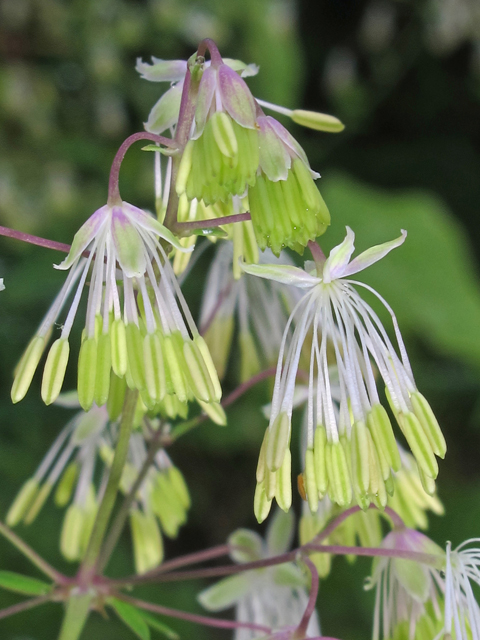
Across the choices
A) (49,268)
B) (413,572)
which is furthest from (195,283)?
(413,572)

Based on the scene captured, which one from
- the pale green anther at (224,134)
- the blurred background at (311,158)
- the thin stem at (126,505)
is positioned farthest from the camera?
the blurred background at (311,158)

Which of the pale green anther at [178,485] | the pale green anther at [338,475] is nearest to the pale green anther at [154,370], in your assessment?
the pale green anther at [338,475]

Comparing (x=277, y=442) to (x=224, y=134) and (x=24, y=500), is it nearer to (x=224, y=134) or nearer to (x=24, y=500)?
(x=224, y=134)

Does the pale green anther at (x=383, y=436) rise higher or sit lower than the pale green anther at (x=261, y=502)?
higher

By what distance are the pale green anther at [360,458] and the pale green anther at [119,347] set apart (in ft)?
0.95

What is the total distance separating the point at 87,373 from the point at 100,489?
0.54 metres

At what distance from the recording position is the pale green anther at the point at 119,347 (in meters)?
0.82

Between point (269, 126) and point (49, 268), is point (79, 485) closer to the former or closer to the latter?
point (269, 126)

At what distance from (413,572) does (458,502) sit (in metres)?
1.14

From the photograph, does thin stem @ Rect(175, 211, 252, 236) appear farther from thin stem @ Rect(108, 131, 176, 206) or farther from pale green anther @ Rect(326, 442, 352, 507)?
pale green anther @ Rect(326, 442, 352, 507)

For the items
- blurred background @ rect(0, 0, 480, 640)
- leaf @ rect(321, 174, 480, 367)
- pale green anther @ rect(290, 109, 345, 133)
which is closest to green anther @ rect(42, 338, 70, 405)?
pale green anther @ rect(290, 109, 345, 133)

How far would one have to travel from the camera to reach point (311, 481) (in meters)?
0.84

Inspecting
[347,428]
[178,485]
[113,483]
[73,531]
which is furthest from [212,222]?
[73,531]

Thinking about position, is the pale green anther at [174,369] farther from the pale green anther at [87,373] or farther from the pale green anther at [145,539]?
the pale green anther at [145,539]
